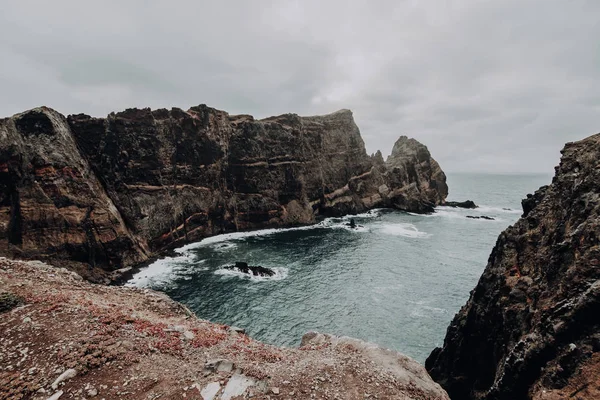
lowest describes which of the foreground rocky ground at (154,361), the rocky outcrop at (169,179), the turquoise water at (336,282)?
the turquoise water at (336,282)

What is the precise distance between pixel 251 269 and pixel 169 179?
3019cm

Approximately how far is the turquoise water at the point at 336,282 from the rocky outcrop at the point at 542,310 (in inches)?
318

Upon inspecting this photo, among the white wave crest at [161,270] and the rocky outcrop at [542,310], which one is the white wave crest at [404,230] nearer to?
the rocky outcrop at [542,310]

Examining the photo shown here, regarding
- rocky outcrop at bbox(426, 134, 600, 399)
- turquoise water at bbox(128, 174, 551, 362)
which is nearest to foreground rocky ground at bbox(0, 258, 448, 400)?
rocky outcrop at bbox(426, 134, 600, 399)

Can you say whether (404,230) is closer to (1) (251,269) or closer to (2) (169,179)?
(1) (251,269)

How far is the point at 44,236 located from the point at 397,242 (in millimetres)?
63389

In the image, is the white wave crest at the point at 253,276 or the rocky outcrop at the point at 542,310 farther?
the white wave crest at the point at 253,276

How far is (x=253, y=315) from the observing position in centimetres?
3478

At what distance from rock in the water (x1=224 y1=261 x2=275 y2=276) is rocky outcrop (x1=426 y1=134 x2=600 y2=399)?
2676cm

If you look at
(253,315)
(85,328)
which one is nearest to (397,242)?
(253,315)

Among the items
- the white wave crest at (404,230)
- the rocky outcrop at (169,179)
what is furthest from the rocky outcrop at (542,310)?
the rocky outcrop at (169,179)

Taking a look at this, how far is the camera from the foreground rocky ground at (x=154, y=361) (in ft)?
37.8

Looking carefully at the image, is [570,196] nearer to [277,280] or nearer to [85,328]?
[85,328]

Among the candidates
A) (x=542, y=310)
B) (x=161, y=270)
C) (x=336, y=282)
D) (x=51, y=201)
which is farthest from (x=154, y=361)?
(x=51, y=201)
